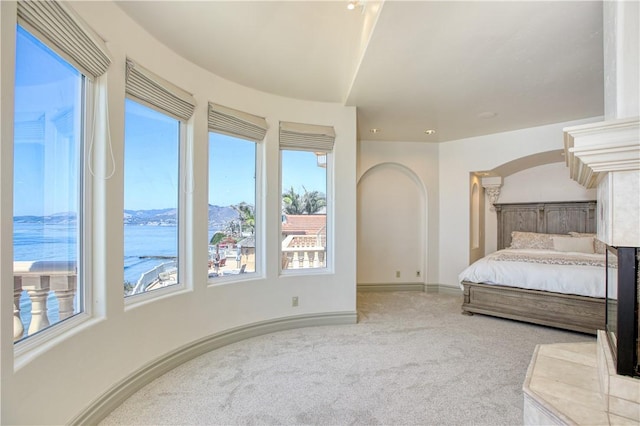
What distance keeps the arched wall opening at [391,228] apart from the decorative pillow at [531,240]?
1.52m

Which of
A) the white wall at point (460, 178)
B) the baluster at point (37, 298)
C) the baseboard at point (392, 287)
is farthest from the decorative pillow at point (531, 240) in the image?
the baluster at point (37, 298)

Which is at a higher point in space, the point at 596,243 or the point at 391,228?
the point at 391,228

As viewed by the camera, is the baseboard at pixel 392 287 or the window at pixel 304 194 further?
the baseboard at pixel 392 287

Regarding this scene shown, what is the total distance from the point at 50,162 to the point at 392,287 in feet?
16.2

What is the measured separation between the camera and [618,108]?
142 centimetres

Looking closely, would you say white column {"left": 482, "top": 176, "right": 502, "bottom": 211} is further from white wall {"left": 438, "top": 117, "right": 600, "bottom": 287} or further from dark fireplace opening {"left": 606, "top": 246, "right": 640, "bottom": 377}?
dark fireplace opening {"left": 606, "top": 246, "right": 640, "bottom": 377}

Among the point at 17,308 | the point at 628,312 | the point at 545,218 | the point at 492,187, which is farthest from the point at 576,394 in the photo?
the point at 492,187

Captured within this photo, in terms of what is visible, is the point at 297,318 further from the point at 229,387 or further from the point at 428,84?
the point at 428,84

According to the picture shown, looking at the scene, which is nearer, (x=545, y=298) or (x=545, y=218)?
(x=545, y=298)

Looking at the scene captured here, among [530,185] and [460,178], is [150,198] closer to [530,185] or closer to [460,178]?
[460,178]

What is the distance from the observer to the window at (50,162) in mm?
1505

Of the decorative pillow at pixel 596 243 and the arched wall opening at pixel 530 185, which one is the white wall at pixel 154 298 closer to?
the arched wall opening at pixel 530 185

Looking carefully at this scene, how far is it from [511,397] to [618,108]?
6.43ft

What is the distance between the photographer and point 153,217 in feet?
8.36
